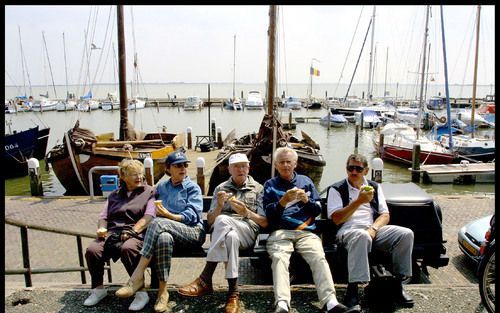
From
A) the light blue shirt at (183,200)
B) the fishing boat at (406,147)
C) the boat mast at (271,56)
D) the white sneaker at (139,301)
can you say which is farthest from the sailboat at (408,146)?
the white sneaker at (139,301)

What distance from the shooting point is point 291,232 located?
4.02m

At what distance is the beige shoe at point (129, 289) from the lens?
3.67m

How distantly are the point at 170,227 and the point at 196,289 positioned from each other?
60cm

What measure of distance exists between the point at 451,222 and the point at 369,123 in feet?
118

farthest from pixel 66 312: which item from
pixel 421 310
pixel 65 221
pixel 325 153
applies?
pixel 325 153

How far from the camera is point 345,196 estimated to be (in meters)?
4.19

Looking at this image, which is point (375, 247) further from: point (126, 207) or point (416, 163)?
point (416, 163)

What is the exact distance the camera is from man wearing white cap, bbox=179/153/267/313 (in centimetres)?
372

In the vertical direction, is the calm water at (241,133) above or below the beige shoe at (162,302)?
below

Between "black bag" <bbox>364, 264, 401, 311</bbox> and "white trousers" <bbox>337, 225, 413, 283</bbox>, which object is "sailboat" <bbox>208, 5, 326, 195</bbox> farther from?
"black bag" <bbox>364, 264, 401, 311</bbox>

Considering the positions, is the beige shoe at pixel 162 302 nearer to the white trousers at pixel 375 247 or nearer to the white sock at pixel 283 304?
the white sock at pixel 283 304

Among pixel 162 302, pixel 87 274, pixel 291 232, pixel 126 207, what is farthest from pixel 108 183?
pixel 291 232

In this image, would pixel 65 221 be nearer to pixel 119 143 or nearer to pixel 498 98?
pixel 119 143

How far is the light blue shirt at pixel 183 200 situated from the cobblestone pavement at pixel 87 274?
0.69 metres
